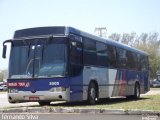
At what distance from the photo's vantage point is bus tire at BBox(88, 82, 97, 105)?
19297 millimetres

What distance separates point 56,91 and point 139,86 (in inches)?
501

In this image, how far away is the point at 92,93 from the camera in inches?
770

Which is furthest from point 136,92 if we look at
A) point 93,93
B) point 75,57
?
point 75,57

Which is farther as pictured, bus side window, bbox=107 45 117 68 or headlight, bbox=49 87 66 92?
bus side window, bbox=107 45 117 68

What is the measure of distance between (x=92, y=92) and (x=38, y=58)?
344 centimetres

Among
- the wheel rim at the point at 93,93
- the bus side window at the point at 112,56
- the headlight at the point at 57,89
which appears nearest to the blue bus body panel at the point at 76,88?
the headlight at the point at 57,89

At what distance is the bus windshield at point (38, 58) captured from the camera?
17172 millimetres

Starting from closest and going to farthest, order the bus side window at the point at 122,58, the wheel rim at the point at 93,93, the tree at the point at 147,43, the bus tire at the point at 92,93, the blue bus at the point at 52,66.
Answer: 1. the blue bus at the point at 52,66
2. the bus tire at the point at 92,93
3. the wheel rim at the point at 93,93
4. the bus side window at the point at 122,58
5. the tree at the point at 147,43

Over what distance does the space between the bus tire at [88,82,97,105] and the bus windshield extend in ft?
8.73

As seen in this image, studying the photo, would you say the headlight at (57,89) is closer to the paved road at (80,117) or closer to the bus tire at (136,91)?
the paved road at (80,117)

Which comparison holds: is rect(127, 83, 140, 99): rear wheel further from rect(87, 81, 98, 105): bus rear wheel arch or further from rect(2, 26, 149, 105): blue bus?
rect(87, 81, 98, 105): bus rear wheel arch

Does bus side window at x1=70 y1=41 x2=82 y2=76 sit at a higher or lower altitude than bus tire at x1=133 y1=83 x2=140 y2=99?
higher

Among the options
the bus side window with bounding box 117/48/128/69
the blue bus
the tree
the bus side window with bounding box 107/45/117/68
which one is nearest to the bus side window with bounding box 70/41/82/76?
the blue bus

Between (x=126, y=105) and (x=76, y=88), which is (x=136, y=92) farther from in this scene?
(x=76, y=88)
